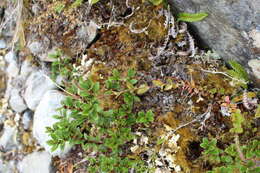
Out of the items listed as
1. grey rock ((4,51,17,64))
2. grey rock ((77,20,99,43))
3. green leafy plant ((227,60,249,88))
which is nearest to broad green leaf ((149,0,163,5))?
grey rock ((77,20,99,43))

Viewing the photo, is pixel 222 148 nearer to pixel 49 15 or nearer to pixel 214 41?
pixel 214 41

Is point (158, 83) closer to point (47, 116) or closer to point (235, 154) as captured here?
point (235, 154)

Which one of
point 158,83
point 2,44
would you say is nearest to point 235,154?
point 158,83

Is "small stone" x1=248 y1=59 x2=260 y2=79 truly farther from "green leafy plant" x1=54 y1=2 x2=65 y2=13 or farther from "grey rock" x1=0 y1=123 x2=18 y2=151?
"grey rock" x1=0 y1=123 x2=18 y2=151

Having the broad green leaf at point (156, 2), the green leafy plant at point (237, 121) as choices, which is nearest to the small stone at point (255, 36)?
the green leafy plant at point (237, 121)

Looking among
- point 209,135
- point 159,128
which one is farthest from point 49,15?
point 209,135

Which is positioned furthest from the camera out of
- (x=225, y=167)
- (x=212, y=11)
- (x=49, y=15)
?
(x=49, y=15)
